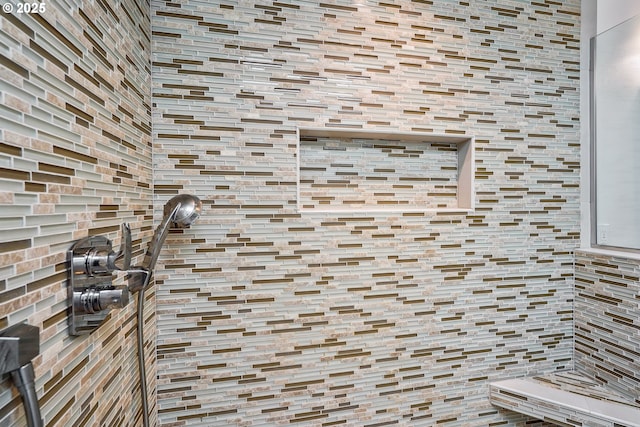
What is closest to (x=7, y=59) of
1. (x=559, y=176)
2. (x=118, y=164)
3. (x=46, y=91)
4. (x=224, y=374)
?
(x=46, y=91)

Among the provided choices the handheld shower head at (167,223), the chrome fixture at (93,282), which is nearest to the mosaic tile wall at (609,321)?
the handheld shower head at (167,223)

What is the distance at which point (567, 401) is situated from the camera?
132 cm

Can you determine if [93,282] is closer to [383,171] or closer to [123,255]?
[123,255]

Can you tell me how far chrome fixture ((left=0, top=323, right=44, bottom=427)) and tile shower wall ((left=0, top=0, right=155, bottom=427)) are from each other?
4 cm

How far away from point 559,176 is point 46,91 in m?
1.91

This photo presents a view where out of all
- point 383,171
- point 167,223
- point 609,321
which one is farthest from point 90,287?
point 609,321

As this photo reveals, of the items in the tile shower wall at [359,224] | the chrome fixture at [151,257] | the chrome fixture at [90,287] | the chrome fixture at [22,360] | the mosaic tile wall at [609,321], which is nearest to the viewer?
the chrome fixture at [22,360]

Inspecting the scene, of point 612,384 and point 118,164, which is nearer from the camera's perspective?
point 118,164

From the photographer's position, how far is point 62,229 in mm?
618

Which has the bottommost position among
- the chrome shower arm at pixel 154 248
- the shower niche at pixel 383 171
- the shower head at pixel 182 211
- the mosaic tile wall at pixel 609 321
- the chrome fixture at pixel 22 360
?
the mosaic tile wall at pixel 609 321

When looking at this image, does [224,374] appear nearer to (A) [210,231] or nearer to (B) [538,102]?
(A) [210,231]

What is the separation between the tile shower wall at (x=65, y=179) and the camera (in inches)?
19.3

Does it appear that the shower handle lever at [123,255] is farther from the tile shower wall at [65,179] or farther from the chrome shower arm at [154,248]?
the chrome shower arm at [154,248]

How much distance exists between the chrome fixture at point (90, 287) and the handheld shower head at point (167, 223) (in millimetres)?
237
